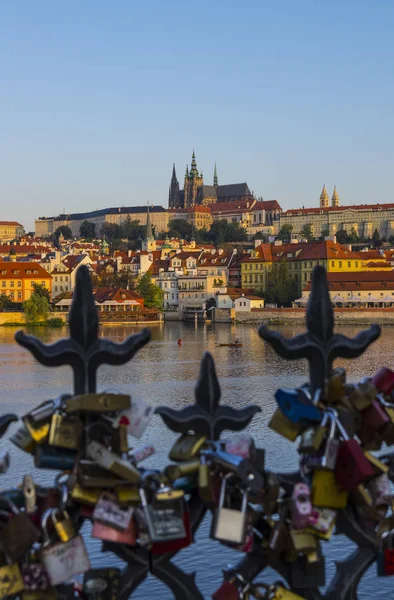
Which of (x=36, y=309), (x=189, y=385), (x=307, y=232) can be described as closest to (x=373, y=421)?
(x=189, y=385)

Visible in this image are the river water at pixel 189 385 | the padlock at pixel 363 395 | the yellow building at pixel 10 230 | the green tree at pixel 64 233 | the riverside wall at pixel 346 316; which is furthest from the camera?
the yellow building at pixel 10 230

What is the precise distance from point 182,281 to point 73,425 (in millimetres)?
82455

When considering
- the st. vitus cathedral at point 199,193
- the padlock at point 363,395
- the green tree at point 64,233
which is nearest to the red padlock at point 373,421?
the padlock at point 363,395

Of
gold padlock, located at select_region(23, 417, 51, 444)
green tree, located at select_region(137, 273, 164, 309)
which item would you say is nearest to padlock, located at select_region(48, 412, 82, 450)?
gold padlock, located at select_region(23, 417, 51, 444)

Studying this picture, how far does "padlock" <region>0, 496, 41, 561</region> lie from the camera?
261 cm

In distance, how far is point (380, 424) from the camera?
2.85 metres

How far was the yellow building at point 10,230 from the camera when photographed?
552ft

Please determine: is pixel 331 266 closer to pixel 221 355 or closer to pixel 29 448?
pixel 221 355

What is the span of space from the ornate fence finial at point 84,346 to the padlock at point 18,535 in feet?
1.37

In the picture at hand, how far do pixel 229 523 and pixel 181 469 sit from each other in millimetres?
208

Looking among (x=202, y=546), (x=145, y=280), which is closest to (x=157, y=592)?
(x=202, y=546)

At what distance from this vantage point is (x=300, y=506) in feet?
9.07

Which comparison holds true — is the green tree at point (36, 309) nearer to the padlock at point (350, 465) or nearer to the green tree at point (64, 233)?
the padlock at point (350, 465)

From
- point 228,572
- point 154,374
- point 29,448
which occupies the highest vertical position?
point 29,448
